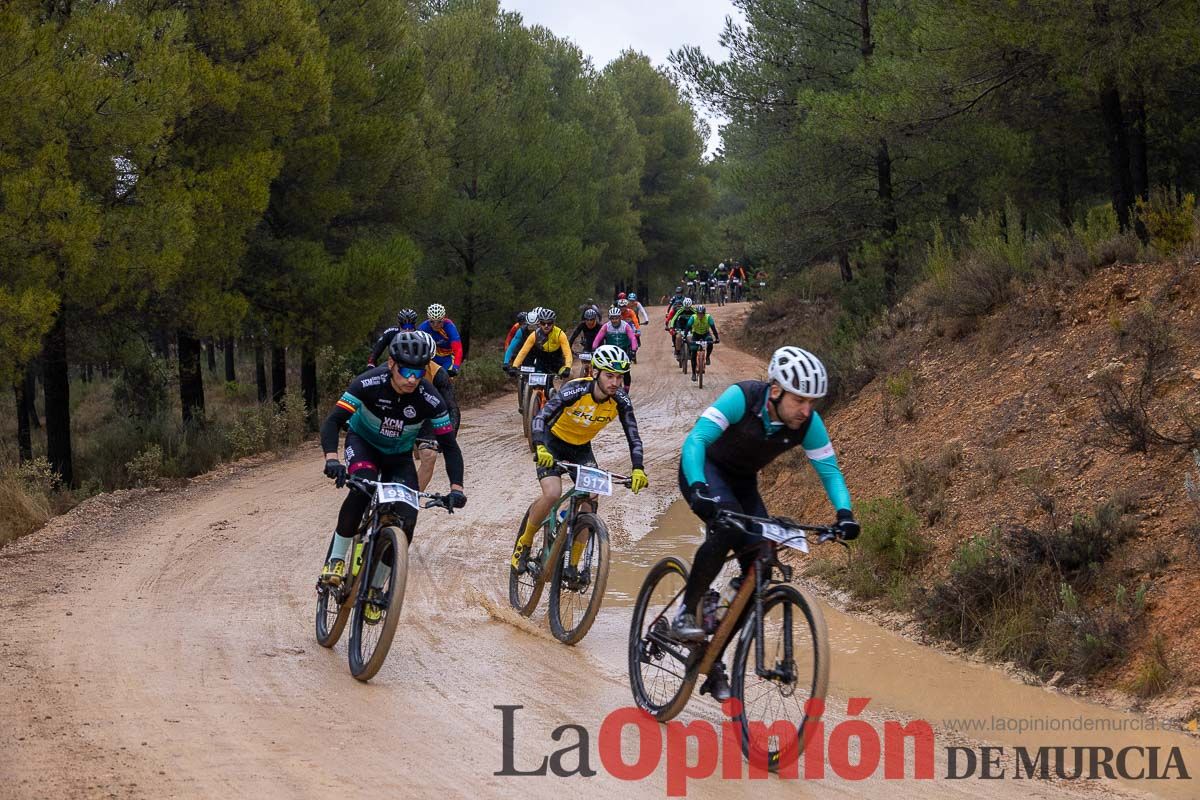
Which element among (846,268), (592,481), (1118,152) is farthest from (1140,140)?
(846,268)

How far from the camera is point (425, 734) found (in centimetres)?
629

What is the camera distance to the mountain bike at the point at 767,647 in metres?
5.66

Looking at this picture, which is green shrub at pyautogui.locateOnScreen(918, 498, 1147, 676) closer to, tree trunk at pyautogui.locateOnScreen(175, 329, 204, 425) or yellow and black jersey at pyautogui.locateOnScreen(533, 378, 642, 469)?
yellow and black jersey at pyautogui.locateOnScreen(533, 378, 642, 469)

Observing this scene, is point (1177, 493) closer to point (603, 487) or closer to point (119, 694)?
point (603, 487)

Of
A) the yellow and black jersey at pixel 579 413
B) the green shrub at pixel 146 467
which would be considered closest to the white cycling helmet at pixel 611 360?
the yellow and black jersey at pixel 579 413

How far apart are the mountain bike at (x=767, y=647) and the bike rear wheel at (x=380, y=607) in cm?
174

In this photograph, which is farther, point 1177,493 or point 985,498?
point 985,498

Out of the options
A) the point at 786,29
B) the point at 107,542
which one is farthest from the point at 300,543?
the point at 786,29

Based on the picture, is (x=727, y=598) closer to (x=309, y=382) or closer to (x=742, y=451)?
(x=742, y=451)

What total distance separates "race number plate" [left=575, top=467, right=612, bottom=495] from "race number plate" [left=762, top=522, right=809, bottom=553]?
101 inches

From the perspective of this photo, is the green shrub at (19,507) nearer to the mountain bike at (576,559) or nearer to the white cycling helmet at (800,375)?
the mountain bike at (576,559)

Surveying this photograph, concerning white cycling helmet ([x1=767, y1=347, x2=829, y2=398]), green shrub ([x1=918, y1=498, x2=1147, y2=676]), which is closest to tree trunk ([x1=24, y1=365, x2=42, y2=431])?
green shrub ([x1=918, y1=498, x2=1147, y2=676])

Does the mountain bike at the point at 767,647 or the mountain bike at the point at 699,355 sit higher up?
the mountain bike at the point at 699,355

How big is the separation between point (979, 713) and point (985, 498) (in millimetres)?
3678
